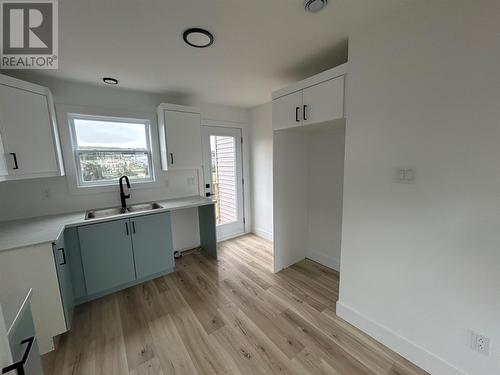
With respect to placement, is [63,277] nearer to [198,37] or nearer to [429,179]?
[198,37]

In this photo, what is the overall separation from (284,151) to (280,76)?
0.85m

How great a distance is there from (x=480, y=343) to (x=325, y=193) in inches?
69.8

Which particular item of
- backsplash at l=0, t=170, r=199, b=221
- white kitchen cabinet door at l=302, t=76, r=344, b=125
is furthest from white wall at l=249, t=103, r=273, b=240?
backsplash at l=0, t=170, r=199, b=221

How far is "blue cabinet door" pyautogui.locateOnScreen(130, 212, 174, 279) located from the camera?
241 centimetres

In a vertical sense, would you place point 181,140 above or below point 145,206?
above

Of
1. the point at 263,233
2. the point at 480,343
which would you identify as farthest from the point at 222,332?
the point at 263,233

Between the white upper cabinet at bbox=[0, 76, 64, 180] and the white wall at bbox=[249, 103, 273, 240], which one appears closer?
the white upper cabinet at bbox=[0, 76, 64, 180]

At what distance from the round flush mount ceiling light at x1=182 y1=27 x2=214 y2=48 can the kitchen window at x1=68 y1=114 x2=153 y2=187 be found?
161cm

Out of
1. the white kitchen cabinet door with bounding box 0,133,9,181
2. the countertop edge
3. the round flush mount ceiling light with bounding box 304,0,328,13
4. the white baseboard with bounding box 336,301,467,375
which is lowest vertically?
the white baseboard with bounding box 336,301,467,375

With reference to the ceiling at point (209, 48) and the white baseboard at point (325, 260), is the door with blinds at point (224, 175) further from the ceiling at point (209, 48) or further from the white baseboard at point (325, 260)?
the white baseboard at point (325, 260)

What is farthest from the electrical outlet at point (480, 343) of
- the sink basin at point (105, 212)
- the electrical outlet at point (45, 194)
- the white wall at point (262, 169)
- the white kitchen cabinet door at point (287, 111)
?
the electrical outlet at point (45, 194)

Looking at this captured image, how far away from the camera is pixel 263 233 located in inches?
153

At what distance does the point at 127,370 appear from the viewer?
1.51 metres

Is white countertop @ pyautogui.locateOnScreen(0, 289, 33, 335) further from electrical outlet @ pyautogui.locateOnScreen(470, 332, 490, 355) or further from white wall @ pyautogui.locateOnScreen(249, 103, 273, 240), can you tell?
white wall @ pyautogui.locateOnScreen(249, 103, 273, 240)
